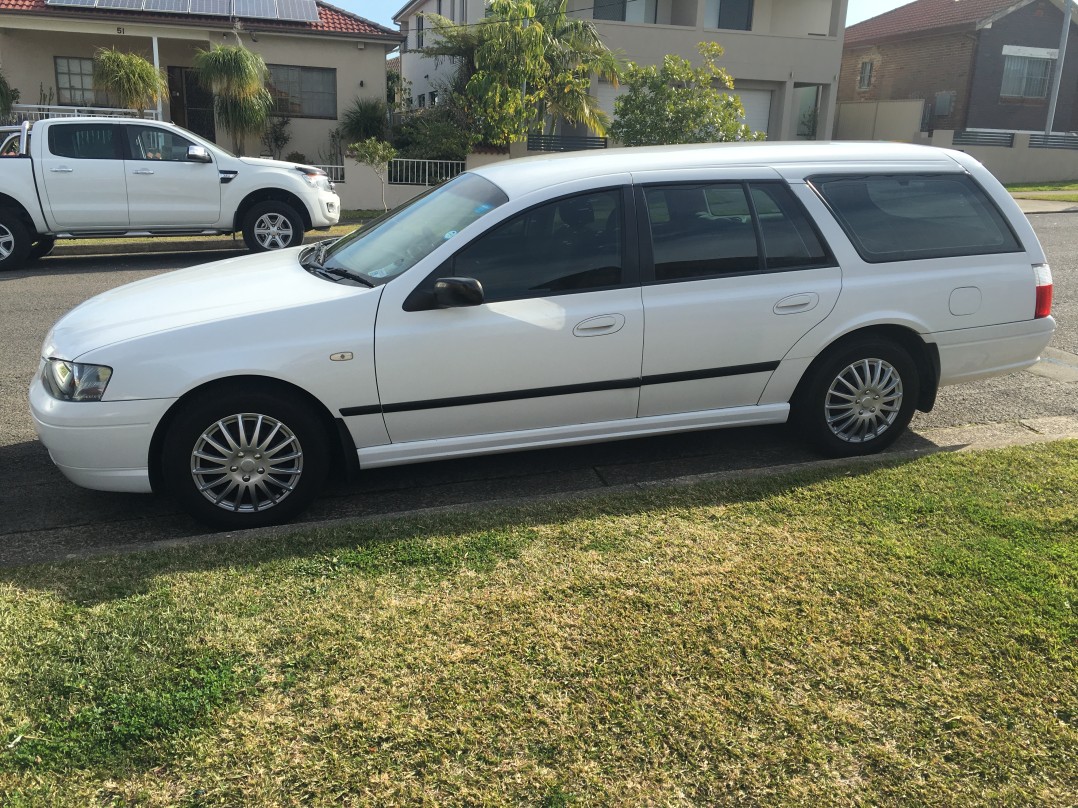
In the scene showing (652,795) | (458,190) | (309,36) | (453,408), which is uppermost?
(309,36)

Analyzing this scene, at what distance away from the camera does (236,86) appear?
19.2 meters

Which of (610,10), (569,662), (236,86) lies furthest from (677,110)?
(569,662)

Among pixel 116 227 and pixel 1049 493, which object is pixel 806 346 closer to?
pixel 1049 493

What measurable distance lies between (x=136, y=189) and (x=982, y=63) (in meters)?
30.6

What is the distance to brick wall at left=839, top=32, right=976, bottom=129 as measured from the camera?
3262cm

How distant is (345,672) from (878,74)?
3897 cm

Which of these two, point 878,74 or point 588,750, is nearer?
point 588,750

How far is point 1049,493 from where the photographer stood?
179 inches

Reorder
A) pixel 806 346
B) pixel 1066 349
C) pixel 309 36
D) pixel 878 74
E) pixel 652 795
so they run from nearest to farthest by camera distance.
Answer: pixel 652 795 → pixel 806 346 → pixel 1066 349 → pixel 309 36 → pixel 878 74

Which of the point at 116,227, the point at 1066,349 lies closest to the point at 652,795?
the point at 1066,349

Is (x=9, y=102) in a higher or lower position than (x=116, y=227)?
higher

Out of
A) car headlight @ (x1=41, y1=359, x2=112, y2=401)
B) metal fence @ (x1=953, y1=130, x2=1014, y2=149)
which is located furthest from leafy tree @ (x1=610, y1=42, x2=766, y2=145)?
metal fence @ (x1=953, y1=130, x2=1014, y2=149)

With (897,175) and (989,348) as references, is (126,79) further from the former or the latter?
(989,348)

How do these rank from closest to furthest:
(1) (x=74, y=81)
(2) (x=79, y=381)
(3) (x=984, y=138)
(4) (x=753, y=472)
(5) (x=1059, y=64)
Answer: (2) (x=79, y=381)
(4) (x=753, y=472)
(1) (x=74, y=81)
(3) (x=984, y=138)
(5) (x=1059, y=64)
